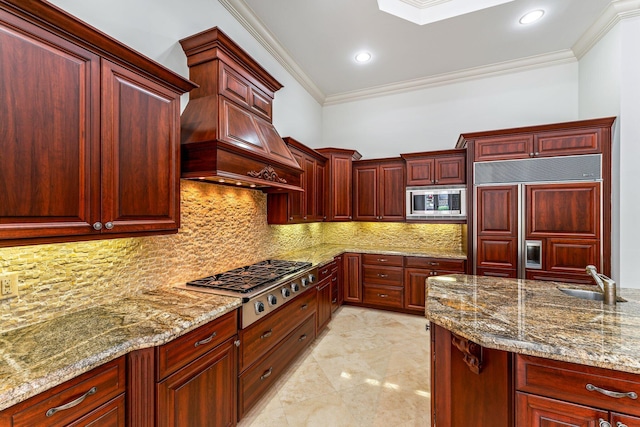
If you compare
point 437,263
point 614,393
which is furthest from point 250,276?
point 437,263

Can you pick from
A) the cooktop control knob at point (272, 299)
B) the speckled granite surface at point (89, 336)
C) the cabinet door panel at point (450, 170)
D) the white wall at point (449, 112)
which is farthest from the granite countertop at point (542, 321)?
the white wall at point (449, 112)

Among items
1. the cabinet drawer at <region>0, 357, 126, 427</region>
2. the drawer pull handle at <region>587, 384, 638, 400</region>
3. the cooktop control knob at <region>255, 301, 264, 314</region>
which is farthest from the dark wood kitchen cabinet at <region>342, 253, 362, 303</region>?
the cabinet drawer at <region>0, 357, 126, 427</region>

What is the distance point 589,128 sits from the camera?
294cm

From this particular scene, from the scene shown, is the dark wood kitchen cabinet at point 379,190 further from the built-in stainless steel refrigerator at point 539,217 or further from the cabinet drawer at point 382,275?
the built-in stainless steel refrigerator at point 539,217

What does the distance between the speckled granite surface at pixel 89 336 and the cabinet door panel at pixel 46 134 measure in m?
0.49

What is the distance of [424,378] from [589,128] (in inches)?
129

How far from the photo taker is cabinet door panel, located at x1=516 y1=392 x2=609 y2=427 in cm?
108

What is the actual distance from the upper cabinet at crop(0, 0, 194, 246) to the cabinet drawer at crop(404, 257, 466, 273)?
3347 millimetres

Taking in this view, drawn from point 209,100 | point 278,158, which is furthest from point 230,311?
point 209,100

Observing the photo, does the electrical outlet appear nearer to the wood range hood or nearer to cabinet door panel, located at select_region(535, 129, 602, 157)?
the wood range hood

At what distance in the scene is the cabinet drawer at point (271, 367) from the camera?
75.1 inches

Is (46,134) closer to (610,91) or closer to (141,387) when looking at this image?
(141,387)

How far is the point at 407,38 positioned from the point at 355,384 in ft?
13.1

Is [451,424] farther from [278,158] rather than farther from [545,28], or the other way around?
[545,28]
